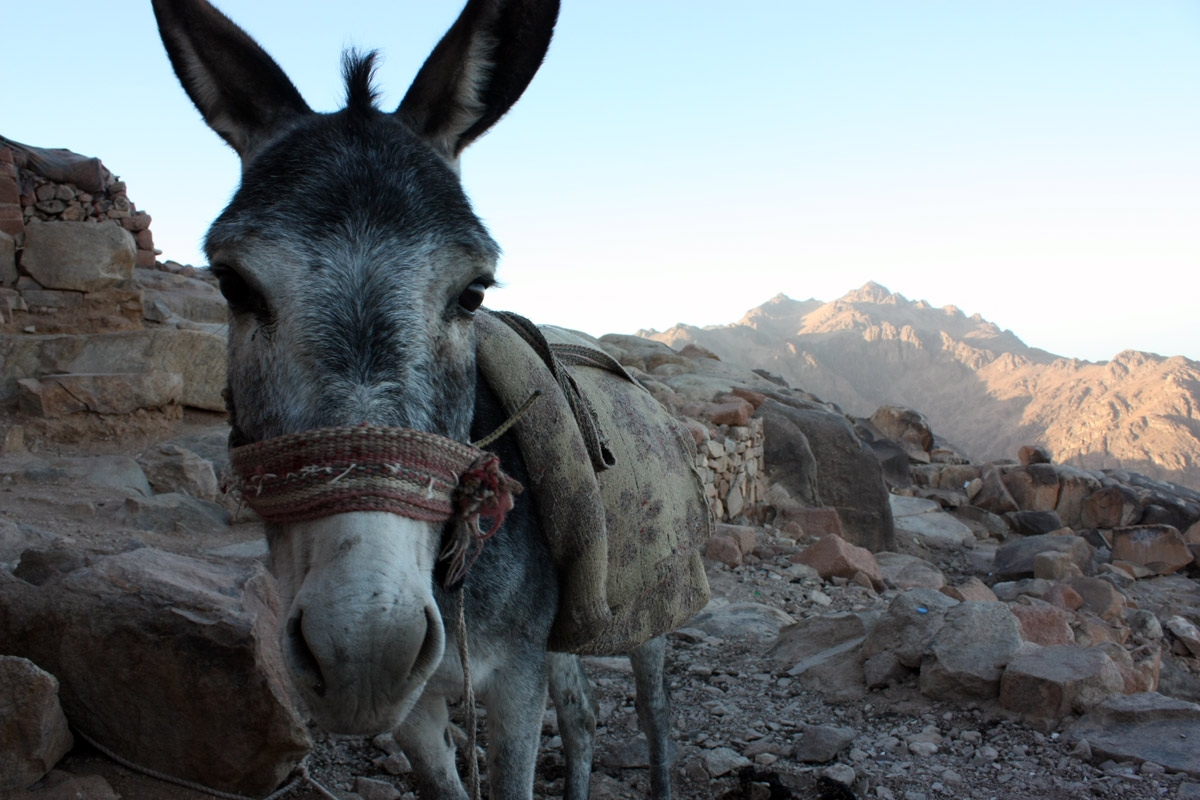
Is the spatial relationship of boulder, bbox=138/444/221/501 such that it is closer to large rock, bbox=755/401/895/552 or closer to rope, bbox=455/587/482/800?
rope, bbox=455/587/482/800

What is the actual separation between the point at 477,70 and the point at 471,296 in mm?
628

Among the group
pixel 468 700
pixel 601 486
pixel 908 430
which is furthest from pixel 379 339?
pixel 908 430

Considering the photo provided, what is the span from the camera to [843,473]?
11281 mm

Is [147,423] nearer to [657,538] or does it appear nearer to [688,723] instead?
[688,723]

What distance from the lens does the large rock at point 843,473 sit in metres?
10.8

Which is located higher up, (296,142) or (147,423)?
(296,142)

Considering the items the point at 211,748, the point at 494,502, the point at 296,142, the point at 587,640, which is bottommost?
the point at 211,748

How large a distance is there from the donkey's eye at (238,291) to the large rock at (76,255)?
30.2 feet

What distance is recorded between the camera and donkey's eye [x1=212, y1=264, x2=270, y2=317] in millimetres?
1522

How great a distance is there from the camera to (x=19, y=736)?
7.37ft

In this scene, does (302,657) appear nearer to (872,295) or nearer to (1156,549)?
(1156,549)

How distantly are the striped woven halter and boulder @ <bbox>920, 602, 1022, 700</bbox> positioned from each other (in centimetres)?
330

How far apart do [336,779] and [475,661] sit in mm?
1877

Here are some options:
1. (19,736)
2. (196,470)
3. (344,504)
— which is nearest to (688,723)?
(19,736)
